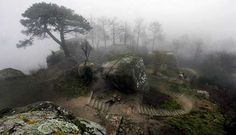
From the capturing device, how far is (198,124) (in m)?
19.9

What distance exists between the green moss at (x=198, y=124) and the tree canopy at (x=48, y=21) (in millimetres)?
22376

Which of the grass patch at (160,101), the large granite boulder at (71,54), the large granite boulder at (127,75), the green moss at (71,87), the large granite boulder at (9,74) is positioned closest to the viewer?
the grass patch at (160,101)

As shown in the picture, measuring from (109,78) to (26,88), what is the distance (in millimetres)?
11258

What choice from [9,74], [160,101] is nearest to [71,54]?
[9,74]

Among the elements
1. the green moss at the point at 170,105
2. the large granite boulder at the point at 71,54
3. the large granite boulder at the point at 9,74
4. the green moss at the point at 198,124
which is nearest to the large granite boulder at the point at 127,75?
the green moss at the point at 170,105

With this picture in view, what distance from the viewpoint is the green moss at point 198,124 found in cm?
1827

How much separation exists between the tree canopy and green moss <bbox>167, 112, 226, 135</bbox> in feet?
73.4

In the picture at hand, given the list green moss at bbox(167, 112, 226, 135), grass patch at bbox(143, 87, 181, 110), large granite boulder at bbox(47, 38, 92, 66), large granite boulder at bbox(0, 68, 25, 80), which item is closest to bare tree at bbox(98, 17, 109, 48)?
large granite boulder at bbox(47, 38, 92, 66)

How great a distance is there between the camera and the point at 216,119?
72.8 feet

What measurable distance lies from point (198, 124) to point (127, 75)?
9084 millimetres

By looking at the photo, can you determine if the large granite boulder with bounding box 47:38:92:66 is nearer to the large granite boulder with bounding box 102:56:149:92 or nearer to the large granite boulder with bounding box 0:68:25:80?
the large granite boulder with bounding box 0:68:25:80

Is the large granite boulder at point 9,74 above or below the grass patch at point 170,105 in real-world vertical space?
above

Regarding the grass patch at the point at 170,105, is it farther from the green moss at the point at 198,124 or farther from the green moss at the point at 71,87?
the green moss at the point at 71,87

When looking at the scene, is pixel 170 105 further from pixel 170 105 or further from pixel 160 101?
pixel 160 101
